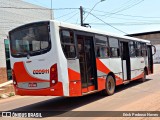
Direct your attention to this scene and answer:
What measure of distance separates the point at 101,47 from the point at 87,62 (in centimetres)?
149

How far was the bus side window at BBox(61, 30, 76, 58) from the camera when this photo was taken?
1001cm

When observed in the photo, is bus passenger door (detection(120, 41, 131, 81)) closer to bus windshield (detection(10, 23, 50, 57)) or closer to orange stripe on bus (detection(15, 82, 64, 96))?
bus windshield (detection(10, 23, 50, 57))

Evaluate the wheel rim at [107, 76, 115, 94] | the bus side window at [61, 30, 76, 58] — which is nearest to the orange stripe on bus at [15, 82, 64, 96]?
the bus side window at [61, 30, 76, 58]

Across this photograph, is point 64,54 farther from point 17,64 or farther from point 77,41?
point 17,64

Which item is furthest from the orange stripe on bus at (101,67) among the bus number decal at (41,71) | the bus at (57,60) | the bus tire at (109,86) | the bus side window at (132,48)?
the bus side window at (132,48)

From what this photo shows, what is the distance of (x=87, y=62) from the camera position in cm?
1167

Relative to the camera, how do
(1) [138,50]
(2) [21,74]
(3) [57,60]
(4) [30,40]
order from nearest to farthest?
(3) [57,60] → (4) [30,40] → (2) [21,74] → (1) [138,50]

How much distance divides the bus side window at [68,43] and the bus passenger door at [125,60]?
561 centimetres

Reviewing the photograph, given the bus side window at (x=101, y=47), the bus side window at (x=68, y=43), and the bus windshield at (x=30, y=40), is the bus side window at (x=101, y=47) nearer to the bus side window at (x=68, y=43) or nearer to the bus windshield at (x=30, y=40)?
the bus side window at (x=68, y=43)

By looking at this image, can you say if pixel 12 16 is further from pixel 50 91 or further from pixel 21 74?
pixel 50 91

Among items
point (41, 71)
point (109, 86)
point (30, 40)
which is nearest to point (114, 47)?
point (109, 86)

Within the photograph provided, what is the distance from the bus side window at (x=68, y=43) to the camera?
10008mm

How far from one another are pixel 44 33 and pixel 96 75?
3132mm

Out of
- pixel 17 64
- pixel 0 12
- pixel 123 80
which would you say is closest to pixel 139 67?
pixel 123 80
